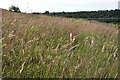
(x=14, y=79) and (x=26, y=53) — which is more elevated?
(x=26, y=53)

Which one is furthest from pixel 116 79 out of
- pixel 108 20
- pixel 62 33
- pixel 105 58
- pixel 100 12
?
pixel 100 12

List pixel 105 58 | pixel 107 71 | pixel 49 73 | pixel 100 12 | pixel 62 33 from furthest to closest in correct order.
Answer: pixel 100 12
pixel 62 33
pixel 105 58
pixel 107 71
pixel 49 73

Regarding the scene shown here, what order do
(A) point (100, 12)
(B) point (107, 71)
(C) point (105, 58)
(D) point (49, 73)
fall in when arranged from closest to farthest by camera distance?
(D) point (49, 73) → (B) point (107, 71) → (C) point (105, 58) → (A) point (100, 12)

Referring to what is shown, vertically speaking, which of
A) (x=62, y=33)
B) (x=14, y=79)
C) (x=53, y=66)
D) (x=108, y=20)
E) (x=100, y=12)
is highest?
(x=100, y=12)

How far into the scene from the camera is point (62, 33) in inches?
223

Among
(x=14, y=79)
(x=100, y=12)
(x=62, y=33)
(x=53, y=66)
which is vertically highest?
(x=100, y=12)

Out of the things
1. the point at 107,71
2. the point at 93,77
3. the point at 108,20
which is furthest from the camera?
the point at 108,20

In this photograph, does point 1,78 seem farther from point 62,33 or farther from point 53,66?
point 62,33

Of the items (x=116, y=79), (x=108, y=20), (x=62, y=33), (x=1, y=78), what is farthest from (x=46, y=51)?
(x=108, y=20)

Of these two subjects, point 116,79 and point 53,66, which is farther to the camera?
point 53,66

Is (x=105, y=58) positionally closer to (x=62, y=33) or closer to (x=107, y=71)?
(x=107, y=71)

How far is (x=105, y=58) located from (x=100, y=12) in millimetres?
17443

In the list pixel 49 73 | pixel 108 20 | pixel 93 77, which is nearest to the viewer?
pixel 93 77

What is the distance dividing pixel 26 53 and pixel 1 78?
0.98 metres
